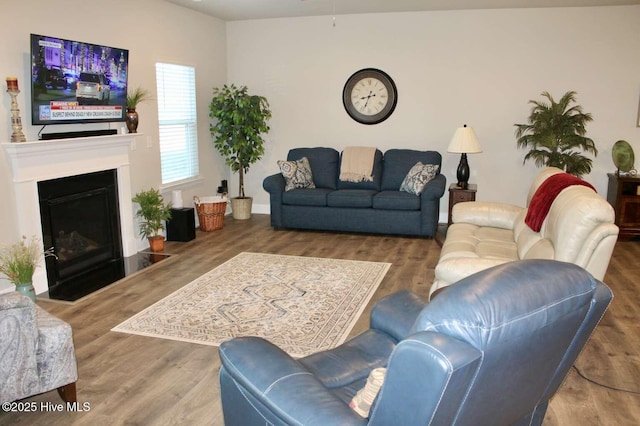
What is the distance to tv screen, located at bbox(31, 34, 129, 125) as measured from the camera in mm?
4175

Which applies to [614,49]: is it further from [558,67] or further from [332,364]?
[332,364]

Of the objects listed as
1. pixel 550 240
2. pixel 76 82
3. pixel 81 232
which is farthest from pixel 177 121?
pixel 550 240

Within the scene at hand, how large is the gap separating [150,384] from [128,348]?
1.70ft

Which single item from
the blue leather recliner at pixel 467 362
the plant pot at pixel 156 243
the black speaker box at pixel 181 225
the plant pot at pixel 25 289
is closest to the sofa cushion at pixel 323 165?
the black speaker box at pixel 181 225

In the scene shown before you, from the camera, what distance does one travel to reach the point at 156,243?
5.56m

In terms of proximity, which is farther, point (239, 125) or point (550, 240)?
point (239, 125)

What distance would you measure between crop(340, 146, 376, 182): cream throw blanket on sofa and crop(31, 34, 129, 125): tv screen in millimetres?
2776

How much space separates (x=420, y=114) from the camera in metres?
6.96

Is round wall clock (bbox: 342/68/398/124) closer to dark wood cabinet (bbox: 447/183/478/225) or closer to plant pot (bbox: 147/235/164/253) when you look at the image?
dark wood cabinet (bbox: 447/183/478/225)

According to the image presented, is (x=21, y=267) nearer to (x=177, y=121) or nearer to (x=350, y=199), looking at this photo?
(x=177, y=121)

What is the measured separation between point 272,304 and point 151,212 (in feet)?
6.59

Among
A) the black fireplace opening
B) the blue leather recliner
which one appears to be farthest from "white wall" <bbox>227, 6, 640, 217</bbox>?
the blue leather recliner

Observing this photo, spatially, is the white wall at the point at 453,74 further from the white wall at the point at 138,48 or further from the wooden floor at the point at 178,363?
the wooden floor at the point at 178,363

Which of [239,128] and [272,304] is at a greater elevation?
[239,128]
